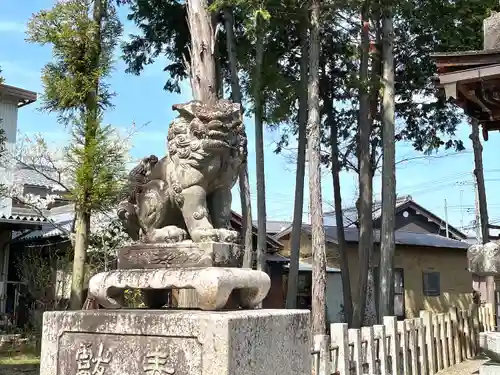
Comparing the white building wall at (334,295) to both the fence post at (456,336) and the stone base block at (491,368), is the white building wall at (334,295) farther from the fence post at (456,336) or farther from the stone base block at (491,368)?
the stone base block at (491,368)

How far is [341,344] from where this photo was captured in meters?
5.95

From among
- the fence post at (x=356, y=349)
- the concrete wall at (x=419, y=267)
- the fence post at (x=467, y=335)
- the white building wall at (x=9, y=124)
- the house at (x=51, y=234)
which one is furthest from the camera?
the concrete wall at (x=419, y=267)

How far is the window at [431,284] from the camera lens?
21000 mm

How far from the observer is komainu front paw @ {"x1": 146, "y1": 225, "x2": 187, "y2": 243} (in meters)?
3.02

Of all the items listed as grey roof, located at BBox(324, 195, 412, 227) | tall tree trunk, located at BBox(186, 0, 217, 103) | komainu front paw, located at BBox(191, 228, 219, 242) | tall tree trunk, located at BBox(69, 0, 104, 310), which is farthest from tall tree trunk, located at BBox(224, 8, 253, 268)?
grey roof, located at BBox(324, 195, 412, 227)

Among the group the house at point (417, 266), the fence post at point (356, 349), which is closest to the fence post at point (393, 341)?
the fence post at point (356, 349)

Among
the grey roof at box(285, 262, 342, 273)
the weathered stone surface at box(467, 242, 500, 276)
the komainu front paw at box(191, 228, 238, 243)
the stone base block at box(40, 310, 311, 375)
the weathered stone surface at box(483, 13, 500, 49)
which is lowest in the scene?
the stone base block at box(40, 310, 311, 375)

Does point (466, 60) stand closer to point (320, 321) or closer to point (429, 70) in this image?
point (320, 321)

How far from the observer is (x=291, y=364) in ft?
9.56

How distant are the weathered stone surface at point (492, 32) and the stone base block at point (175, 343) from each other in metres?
3.60

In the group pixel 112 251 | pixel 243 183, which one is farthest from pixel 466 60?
pixel 112 251

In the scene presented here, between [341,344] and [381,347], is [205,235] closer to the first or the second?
[341,344]

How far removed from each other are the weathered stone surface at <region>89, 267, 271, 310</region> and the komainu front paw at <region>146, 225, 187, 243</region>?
207 mm

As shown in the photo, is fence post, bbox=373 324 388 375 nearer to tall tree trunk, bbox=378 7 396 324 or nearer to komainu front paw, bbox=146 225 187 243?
komainu front paw, bbox=146 225 187 243
